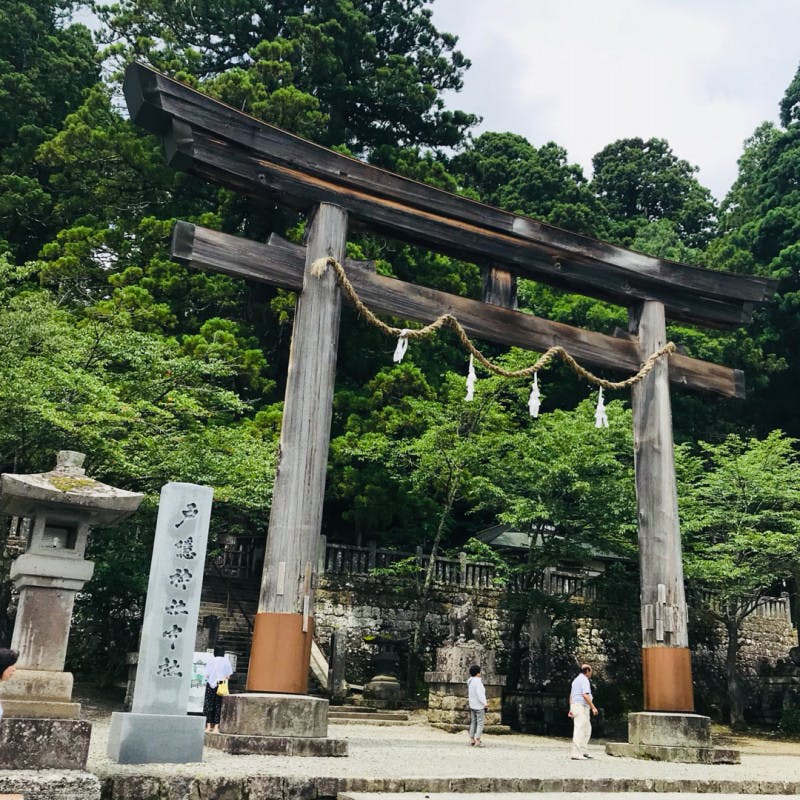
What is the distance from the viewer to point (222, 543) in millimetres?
20188

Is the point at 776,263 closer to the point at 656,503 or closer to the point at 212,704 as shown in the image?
the point at 656,503

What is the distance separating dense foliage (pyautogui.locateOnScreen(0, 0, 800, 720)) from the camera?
46.2 ft

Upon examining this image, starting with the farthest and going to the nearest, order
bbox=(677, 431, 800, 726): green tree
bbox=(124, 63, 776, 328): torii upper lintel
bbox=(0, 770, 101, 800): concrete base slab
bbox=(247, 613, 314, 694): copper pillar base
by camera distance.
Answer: bbox=(677, 431, 800, 726): green tree, bbox=(124, 63, 776, 328): torii upper lintel, bbox=(247, 613, 314, 694): copper pillar base, bbox=(0, 770, 101, 800): concrete base slab

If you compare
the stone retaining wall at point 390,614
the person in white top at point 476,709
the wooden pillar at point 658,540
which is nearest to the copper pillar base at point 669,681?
the wooden pillar at point 658,540

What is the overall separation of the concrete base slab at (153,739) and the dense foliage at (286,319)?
236 inches

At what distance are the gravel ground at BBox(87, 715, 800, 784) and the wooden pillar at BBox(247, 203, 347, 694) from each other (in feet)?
3.33

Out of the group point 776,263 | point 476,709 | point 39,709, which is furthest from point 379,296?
point 776,263

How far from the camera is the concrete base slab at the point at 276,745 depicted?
7.45 meters

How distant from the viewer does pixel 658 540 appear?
10758mm

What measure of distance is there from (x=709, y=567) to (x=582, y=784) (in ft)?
35.6

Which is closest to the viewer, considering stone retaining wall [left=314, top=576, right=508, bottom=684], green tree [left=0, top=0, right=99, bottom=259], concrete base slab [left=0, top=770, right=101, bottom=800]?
concrete base slab [left=0, top=770, right=101, bottom=800]

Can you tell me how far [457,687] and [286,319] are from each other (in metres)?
10.6

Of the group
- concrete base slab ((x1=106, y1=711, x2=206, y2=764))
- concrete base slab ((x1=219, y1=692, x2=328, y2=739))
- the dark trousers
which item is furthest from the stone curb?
the dark trousers

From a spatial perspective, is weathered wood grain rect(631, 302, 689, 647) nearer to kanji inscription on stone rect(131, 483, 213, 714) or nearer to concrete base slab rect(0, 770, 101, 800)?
kanji inscription on stone rect(131, 483, 213, 714)
